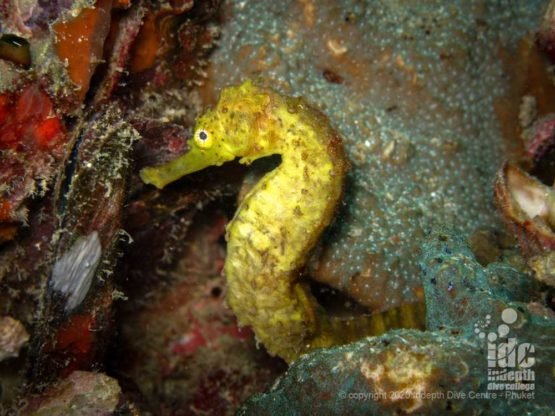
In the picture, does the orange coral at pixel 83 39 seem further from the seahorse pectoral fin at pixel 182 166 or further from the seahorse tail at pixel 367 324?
the seahorse tail at pixel 367 324

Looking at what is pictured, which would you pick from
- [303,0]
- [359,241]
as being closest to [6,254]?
[359,241]

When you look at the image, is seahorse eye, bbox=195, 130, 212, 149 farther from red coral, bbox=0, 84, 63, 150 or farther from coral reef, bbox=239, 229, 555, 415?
coral reef, bbox=239, 229, 555, 415

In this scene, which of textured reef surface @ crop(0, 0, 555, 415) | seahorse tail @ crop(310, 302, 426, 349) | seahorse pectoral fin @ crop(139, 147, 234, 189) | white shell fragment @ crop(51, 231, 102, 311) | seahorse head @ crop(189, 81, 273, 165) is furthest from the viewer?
seahorse tail @ crop(310, 302, 426, 349)

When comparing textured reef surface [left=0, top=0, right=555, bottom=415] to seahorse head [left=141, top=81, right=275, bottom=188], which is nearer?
textured reef surface [left=0, top=0, right=555, bottom=415]

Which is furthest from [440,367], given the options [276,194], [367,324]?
[276,194]

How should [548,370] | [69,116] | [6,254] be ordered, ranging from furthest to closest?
[6,254]
[69,116]
[548,370]

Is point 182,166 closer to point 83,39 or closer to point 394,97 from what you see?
point 83,39

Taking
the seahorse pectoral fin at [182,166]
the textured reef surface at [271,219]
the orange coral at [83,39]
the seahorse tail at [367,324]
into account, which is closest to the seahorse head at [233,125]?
the seahorse pectoral fin at [182,166]

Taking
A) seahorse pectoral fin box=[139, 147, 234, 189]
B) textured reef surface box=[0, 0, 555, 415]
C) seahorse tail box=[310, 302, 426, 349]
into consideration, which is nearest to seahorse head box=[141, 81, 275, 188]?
seahorse pectoral fin box=[139, 147, 234, 189]

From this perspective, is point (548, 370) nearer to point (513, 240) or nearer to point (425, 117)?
point (513, 240)
